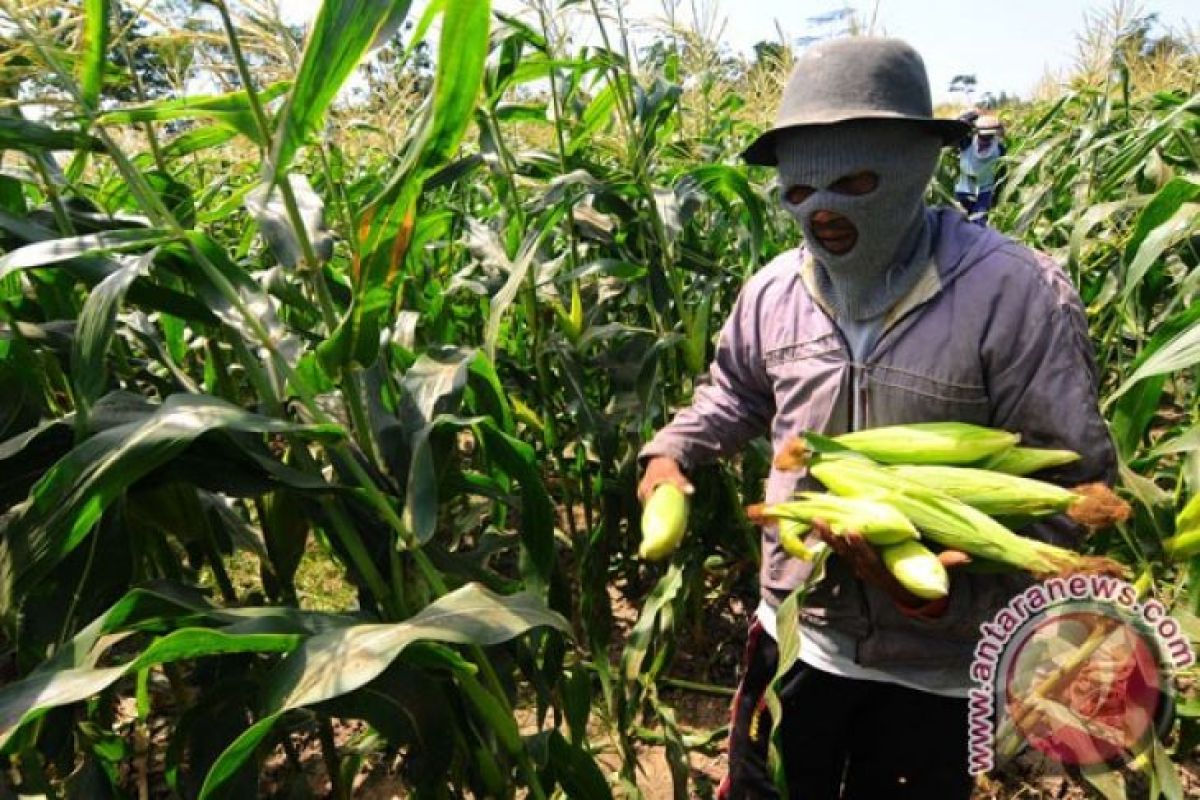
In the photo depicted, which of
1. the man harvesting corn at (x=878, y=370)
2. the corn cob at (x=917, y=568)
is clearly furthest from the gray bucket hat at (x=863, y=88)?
the corn cob at (x=917, y=568)

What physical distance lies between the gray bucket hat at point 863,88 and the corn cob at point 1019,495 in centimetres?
62

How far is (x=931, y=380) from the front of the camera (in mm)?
1564

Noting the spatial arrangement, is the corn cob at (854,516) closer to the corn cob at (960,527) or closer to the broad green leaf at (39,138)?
the corn cob at (960,527)

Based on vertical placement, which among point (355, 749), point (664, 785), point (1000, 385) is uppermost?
point (1000, 385)

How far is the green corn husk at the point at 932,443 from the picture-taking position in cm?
143

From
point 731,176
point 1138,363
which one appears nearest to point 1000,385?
point 1138,363

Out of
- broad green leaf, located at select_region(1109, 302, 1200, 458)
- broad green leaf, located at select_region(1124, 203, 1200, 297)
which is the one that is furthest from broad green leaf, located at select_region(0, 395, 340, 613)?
broad green leaf, located at select_region(1124, 203, 1200, 297)

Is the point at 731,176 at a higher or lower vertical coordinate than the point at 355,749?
higher

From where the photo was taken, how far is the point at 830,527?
4.50 ft

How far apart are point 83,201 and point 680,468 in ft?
4.68

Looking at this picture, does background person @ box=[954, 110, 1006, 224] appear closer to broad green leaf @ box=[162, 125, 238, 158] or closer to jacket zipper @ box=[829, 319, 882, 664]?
jacket zipper @ box=[829, 319, 882, 664]

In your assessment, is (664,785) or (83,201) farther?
(664,785)

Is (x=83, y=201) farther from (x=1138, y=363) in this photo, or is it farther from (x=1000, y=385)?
(x=1138, y=363)

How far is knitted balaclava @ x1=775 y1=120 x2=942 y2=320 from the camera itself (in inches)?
59.6
